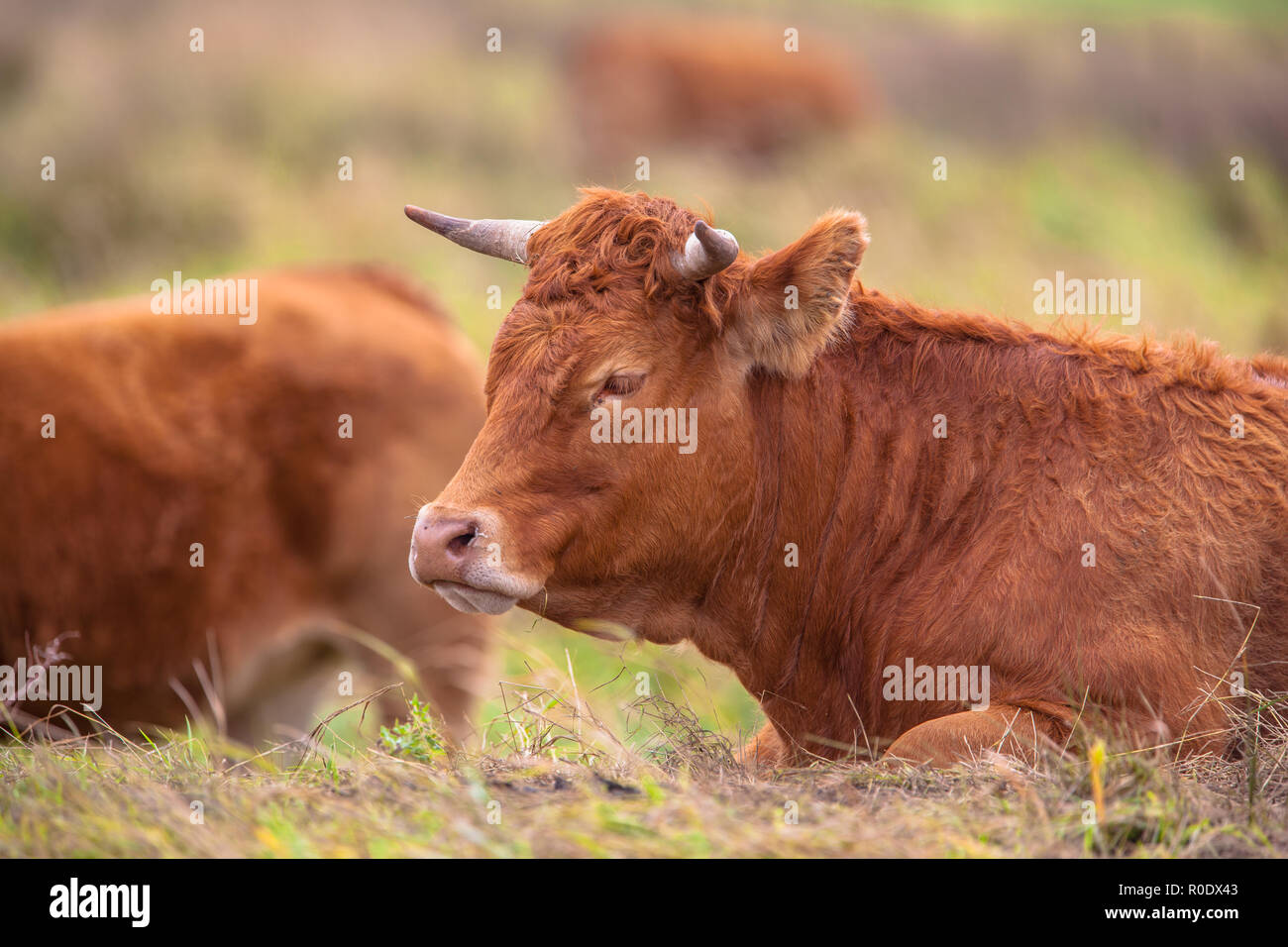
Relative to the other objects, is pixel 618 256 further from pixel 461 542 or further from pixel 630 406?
pixel 461 542

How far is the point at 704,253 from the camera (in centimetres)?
381

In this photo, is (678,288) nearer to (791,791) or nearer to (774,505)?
(774,505)

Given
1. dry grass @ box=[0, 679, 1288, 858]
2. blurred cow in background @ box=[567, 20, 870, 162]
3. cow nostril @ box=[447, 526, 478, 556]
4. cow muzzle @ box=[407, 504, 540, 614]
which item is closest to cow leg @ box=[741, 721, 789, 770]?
dry grass @ box=[0, 679, 1288, 858]

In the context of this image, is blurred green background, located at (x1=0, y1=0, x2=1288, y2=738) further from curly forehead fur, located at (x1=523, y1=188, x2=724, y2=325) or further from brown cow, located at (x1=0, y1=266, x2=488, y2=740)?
curly forehead fur, located at (x1=523, y1=188, x2=724, y2=325)

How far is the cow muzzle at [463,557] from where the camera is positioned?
358 cm

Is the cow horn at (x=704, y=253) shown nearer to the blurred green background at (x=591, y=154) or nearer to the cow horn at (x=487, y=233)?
the cow horn at (x=487, y=233)

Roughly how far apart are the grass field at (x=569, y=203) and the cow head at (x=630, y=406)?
490 millimetres

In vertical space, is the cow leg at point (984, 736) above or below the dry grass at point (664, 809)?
above

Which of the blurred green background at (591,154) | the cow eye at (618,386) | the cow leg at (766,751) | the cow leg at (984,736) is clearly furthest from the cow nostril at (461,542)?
the blurred green background at (591,154)

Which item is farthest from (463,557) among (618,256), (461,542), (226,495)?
(226,495)

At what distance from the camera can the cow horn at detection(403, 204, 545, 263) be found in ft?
14.0

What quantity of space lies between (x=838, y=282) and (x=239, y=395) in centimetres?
365

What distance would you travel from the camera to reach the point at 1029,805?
3207 millimetres
